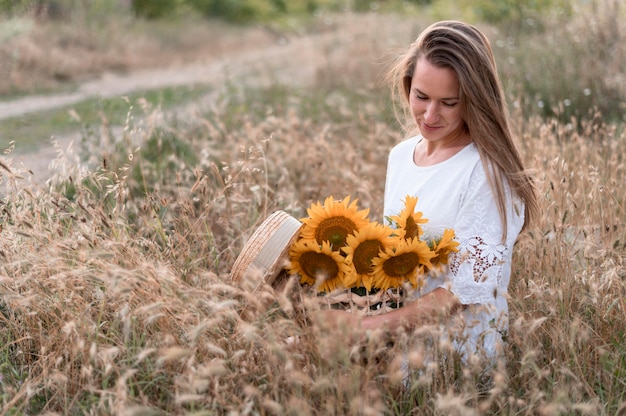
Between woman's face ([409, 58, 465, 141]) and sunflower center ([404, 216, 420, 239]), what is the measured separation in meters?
0.44

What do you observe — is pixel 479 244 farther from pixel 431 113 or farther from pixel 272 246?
pixel 272 246

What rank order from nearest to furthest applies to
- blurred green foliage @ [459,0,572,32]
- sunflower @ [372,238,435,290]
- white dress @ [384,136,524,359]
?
sunflower @ [372,238,435,290] < white dress @ [384,136,524,359] < blurred green foliage @ [459,0,572,32]

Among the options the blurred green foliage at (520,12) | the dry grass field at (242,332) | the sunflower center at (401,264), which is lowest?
the dry grass field at (242,332)

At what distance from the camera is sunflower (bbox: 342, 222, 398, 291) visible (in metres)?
2.36

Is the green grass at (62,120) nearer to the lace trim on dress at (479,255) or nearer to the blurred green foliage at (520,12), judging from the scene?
the lace trim on dress at (479,255)

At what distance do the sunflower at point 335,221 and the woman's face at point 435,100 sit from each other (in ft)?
1.51

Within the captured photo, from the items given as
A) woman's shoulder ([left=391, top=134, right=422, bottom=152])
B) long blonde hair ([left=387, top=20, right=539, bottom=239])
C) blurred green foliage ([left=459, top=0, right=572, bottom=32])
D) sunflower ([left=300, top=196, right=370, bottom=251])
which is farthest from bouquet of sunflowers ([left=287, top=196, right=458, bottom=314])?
blurred green foliage ([left=459, top=0, right=572, bottom=32])

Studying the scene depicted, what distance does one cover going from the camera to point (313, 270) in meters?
2.51

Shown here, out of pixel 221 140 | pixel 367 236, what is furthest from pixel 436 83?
pixel 221 140

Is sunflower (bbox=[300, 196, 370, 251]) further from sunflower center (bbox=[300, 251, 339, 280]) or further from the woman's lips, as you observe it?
the woman's lips

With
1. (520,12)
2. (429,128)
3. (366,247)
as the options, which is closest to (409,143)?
(429,128)

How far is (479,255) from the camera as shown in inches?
96.3

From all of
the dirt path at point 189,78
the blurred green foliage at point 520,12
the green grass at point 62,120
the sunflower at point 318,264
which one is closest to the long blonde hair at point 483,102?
the sunflower at point 318,264

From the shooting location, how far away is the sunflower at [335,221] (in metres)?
2.48
